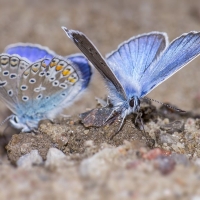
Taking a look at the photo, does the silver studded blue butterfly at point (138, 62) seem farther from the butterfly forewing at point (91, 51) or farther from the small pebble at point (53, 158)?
the small pebble at point (53, 158)

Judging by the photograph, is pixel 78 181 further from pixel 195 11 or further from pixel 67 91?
pixel 195 11

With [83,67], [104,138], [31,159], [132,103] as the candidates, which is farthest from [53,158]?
[83,67]

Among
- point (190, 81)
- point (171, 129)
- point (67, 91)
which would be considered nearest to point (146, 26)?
point (190, 81)

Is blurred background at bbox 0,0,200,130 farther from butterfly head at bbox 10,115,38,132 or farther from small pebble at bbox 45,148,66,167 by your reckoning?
small pebble at bbox 45,148,66,167

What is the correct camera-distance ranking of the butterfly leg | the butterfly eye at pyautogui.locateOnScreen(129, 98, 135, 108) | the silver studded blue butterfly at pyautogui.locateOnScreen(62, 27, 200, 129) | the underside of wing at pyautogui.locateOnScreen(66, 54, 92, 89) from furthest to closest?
the underside of wing at pyautogui.locateOnScreen(66, 54, 92, 89) → the butterfly eye at pyautogui.locateOnScreen(129, 98, 135, 108) → the butterfly leg → the silver studded blue butterfly at pyautogui.locateOnScreen(62, 27, 200, 129)

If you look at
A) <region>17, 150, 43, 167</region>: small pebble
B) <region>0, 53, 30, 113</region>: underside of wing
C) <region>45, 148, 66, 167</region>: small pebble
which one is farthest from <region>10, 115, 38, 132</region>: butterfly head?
<region>45, 148, 66, 167</region>: small pebble

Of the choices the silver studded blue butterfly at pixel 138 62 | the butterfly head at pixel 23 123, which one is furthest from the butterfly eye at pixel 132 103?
the butterfly head at pixel 23 123

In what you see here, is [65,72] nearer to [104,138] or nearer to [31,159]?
[104,138]
